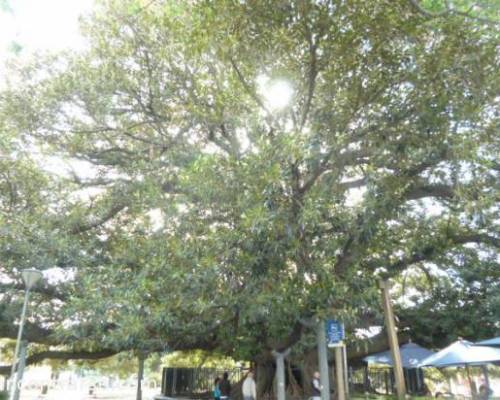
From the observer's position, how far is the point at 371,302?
749 cm

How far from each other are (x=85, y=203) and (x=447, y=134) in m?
8.92

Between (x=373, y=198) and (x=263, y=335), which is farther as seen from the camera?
(x=263, y=335)

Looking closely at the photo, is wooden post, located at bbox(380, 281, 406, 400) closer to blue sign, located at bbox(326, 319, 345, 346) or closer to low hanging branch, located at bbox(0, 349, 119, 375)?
blue sign, located at bbox(326, 319, 345, 346)

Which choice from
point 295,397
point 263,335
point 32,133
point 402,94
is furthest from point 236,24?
point 295,397

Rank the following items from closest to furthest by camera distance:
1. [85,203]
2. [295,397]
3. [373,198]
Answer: [373,198] < [85,203] < [295,397]

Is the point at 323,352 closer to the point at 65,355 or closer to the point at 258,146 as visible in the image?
the point at 258,146

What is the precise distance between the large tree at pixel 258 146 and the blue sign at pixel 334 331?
0.21m

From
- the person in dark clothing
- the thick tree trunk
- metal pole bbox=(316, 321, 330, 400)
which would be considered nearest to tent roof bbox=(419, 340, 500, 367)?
metal pole bbox=(316, 321, 330, 400)

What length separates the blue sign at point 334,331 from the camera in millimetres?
7297

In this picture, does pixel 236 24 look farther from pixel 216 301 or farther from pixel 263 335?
pixel 263 335

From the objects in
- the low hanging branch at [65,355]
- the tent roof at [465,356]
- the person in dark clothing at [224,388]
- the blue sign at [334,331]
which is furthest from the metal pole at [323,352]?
the low hanging branch at [65,355]

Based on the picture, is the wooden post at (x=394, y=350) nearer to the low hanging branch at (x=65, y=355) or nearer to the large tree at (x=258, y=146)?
the large tree at (x=258, y=146)

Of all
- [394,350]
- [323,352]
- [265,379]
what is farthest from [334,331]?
[265,379]

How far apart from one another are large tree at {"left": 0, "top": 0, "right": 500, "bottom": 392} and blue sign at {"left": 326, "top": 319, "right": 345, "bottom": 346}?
0.68 ft
